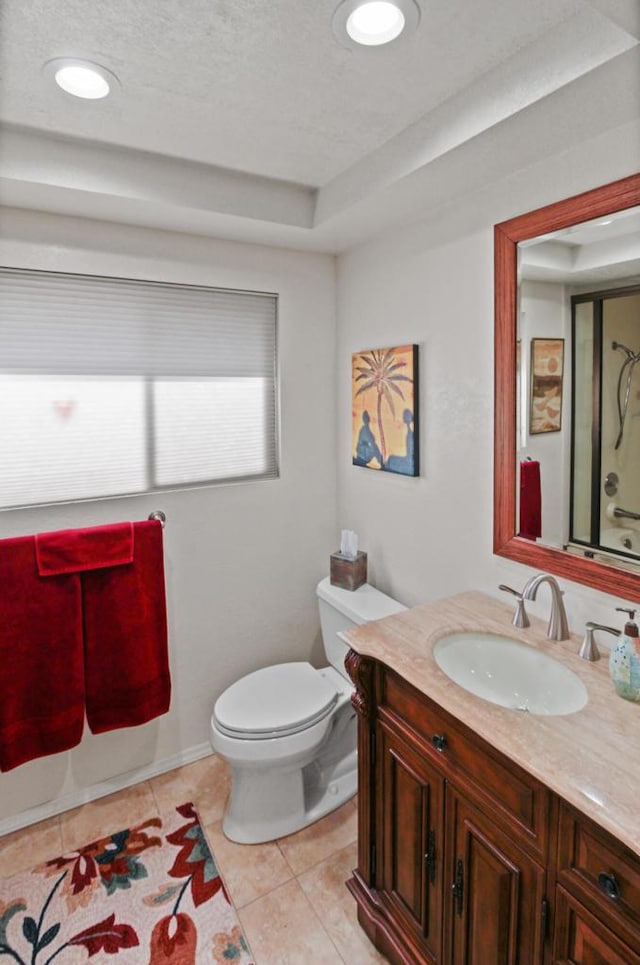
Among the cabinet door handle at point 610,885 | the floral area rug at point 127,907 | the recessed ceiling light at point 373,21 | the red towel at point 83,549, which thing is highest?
the recessed ceiling light at point 373,21

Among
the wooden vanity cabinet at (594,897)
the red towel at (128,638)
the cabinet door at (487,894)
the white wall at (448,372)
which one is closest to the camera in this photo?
the wooden vanity cabinet at (594,897)

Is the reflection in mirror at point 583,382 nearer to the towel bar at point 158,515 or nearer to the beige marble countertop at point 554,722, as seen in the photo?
the beige marble countertop at point 554,722

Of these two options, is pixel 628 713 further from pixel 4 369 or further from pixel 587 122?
pixel 4 369

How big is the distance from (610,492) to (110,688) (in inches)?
72.2

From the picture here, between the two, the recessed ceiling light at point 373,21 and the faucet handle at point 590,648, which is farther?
the faucet handle at point 590,648

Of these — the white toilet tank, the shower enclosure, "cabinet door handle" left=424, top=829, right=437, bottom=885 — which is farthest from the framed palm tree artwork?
"cabinet door handle" left=424, top=829, right=437, bottom=885

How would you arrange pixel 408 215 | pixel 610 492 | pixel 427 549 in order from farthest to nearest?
pixel 427 549
pixel 408 215
pixel 610 492

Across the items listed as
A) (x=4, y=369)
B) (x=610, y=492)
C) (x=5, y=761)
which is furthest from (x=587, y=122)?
(x=5, y=761)

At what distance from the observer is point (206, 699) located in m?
2.38

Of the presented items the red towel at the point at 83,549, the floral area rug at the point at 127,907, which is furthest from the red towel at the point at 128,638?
the floral area rug at the point at 127,907

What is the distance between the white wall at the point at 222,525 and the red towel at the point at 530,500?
110cm

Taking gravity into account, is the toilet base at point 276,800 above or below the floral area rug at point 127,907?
above

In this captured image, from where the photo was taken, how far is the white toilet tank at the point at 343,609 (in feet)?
6.86

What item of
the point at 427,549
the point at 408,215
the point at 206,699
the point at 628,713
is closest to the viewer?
the point at 628,713
